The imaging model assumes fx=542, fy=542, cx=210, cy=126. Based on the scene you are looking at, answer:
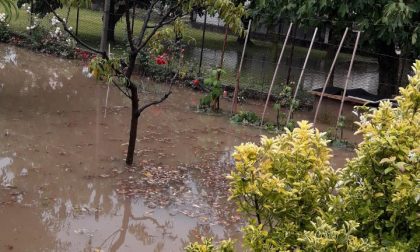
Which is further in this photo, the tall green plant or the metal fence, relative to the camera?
the metal fence

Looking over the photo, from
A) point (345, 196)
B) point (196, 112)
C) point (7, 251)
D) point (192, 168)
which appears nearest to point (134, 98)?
point (192, 168)

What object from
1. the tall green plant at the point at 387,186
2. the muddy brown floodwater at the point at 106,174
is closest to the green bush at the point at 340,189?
the tall green plant at the point at 387,186

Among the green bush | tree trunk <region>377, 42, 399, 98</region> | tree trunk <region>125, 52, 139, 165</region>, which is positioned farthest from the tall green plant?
tree trunk <region>377, 42, 399, 98</region>

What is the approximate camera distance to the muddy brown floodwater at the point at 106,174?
575 cm

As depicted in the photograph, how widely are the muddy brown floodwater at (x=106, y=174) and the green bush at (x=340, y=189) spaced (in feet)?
9.77

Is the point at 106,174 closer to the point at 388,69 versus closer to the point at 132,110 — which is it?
the point at 132,110

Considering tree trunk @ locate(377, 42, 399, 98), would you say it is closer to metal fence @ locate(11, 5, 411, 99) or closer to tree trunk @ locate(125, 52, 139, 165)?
metal fence @ locate(11, 5, 411, 99)

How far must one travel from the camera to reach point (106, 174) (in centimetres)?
729

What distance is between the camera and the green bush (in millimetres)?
2389

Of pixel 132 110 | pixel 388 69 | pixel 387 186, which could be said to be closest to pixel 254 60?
pixel 388 69

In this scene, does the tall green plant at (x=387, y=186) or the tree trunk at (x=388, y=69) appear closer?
the tall green plant at (x=387, y=186)

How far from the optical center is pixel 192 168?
803 cm

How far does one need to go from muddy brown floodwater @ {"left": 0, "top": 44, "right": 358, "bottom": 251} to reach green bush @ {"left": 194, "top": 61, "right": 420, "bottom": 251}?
298 centimetres

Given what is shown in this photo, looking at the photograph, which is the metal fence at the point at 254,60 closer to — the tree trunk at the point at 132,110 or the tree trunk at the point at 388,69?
the tree trunk at the point at 388,69
